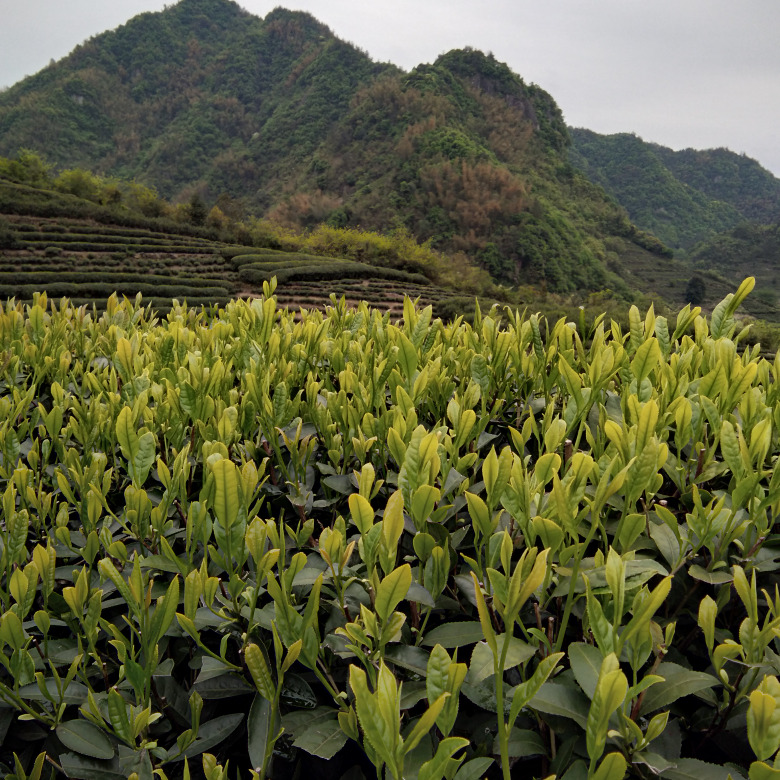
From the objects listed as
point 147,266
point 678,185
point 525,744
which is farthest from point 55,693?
point 678,185

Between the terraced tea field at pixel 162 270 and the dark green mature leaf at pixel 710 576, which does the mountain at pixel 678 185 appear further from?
the dark green mature leaf at pixel 710 576

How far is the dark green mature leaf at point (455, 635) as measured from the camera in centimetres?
73

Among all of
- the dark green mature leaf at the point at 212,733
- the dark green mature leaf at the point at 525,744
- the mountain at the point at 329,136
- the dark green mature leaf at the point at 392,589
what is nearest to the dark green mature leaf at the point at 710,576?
the dark green mature leaf at the point at 525,744

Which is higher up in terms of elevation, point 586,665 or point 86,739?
point 586,665

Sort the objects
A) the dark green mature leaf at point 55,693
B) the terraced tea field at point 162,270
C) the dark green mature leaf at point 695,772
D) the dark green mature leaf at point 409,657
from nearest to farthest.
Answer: the dark green mature leaf at point 695,772, the dark green mature leaf at point 409,657, the dark green mature leaf at point 55,693, the terraced tea field at point 162,270

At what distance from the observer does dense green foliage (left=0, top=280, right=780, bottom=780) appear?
615mm

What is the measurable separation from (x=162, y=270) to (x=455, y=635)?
2529 centimetres

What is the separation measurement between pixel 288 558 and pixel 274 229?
43116 mm

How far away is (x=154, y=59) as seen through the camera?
8475 centimetres

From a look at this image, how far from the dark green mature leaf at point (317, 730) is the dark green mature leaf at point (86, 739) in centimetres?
29

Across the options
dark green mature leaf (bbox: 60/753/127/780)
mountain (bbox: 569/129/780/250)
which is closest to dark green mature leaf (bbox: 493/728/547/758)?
dark green mature leaf (bbox: 60/753/127/780)

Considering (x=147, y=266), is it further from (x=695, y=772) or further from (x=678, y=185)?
(x=678, y=185)

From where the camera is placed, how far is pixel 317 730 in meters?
0.68

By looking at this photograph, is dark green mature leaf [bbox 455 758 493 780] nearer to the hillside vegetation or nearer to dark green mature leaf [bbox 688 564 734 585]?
dark green mature leaf [bbox 688 564 734 585]
